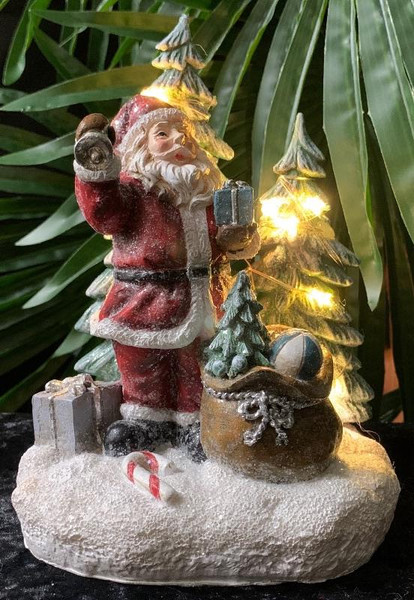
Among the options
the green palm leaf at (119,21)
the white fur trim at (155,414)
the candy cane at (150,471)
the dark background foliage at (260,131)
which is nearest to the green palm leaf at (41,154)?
the dark background foliage at (260,131)

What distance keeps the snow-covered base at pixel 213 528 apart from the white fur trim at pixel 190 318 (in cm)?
21

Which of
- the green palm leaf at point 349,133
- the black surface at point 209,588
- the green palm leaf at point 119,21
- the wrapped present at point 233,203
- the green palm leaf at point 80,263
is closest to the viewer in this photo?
the black surface at point 209,588

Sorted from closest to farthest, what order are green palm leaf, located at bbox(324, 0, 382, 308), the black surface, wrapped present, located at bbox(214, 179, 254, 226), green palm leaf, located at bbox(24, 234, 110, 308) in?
the black surface → wrapped present, located at bbox(214, 179, 254, 226) → green palm leaf, located at bbox(324, 0, 382, 308) → green palm leaf, located at bbox(24, 234, 110, 308)

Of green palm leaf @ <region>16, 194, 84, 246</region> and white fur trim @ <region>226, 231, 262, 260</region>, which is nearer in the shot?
white fur trim @ <region>226, 231, 262, 260</region>

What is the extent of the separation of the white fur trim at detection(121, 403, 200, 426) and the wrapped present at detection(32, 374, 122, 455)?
0.03 metres

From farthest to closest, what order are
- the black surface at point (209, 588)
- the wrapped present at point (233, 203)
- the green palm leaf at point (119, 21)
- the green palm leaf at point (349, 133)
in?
the green palm leaf at point (119, 21)
the green palm leaf at point (349, 133)
the wrapped present at point (233, 203)
the black surface at point (209, 588)

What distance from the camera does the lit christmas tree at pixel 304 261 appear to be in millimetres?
1364

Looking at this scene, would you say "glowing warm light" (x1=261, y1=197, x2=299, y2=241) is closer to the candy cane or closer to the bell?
the bell

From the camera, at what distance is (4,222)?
84.6 inches

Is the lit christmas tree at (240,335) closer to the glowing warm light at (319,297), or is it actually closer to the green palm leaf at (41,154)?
the glowing warm light at (319,297)

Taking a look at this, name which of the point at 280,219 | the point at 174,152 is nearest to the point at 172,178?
the point at 174,152

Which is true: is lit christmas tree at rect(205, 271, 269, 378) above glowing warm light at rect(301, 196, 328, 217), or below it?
below

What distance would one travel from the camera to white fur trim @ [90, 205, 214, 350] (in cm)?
122

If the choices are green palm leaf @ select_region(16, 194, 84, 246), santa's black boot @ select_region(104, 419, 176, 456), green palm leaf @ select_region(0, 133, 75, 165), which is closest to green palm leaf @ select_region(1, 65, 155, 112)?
green palm leaf @ select_region(0, 133, 75, 165)
